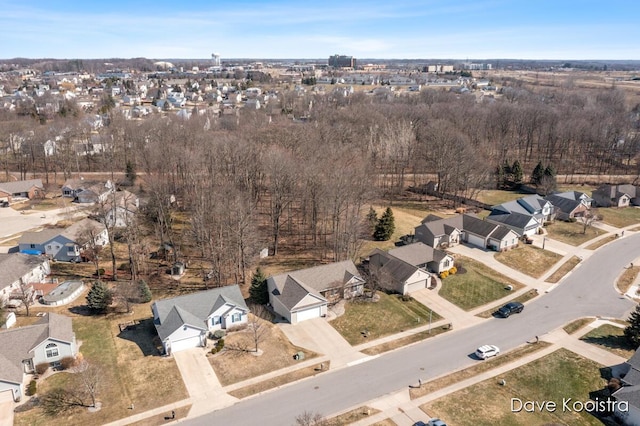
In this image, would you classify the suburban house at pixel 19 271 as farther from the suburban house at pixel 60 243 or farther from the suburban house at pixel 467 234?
the suburban house at pixel 467 234

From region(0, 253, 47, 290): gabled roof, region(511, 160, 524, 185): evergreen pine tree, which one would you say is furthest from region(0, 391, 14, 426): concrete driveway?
region(511, 160, 524, 185): evergreen pine tree

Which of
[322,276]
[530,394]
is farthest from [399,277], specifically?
[530,394]

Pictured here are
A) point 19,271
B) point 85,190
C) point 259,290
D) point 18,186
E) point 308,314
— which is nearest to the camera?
point 308,314

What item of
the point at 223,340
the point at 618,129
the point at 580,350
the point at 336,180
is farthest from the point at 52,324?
the point at 618,129

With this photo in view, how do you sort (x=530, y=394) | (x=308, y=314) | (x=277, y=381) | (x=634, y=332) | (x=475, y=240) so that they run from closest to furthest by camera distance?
(x=530, y=394) → (x=277, y=381) → (x=634, y=332) → (x=308, y=314) → (x=475, y=240)

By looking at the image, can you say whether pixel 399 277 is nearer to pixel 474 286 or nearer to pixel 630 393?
pixel 474 286
